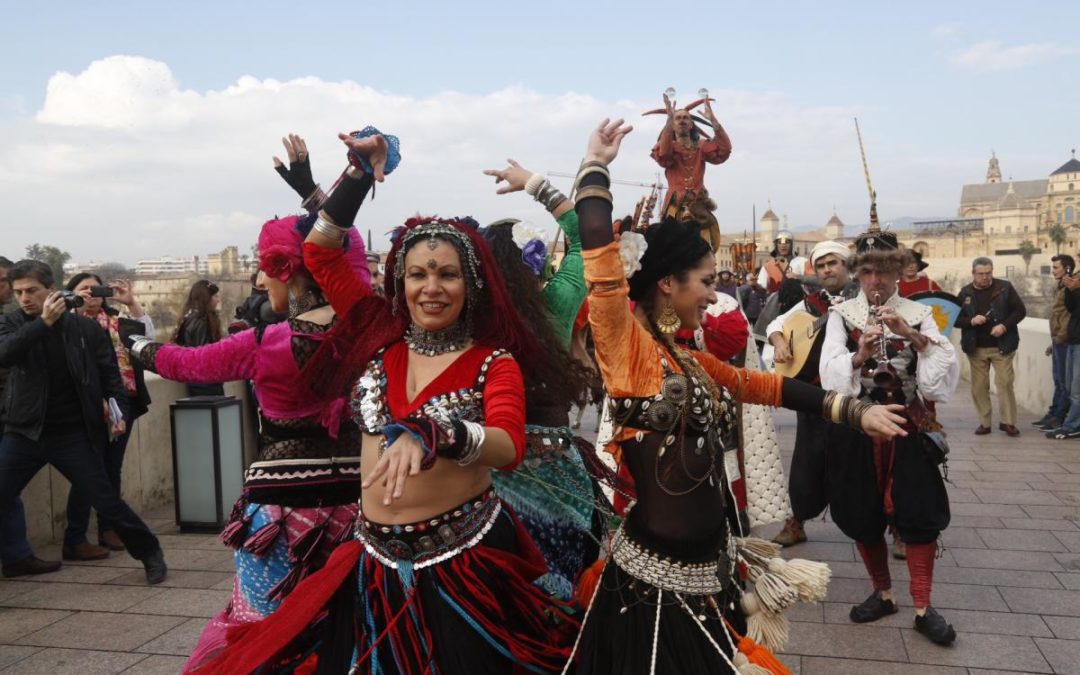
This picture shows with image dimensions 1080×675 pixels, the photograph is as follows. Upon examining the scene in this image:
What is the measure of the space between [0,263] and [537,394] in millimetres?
4701

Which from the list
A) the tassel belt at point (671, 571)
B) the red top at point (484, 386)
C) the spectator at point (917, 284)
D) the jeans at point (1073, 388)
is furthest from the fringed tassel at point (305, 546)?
the jeans at point (1073, 388)

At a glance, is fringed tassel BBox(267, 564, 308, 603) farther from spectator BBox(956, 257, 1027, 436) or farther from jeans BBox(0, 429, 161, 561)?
spectator BBox(956, 257, 1027, 436)

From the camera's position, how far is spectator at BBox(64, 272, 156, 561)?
6270mm

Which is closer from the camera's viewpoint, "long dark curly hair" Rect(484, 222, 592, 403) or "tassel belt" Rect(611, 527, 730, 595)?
"tassel belt" Rect(611, 527, 730, 595)

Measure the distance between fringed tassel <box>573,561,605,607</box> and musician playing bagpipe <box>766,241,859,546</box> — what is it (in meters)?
2.32

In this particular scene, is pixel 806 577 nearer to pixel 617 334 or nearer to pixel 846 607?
pixel 617 334

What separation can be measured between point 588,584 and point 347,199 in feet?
5.06

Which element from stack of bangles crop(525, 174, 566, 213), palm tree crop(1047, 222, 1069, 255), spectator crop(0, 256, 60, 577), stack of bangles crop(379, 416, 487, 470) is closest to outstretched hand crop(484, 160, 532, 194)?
stack of bangles crop(525, 174, 566, 213)

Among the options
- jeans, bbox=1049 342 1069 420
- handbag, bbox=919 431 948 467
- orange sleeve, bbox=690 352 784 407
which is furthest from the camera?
jeans, bbox=1049 342 1069 420

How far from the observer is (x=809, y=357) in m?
5.26

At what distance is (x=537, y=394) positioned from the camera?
3.21 m

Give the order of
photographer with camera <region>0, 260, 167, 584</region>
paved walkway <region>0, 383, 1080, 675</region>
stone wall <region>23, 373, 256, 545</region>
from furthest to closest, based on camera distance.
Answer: stone wall <region>23, 373, 256, 545</region> → photographer with camera <region>0, 260, 167, 584</region> → paved walkway <region>0, 383, 1080, 675</region>

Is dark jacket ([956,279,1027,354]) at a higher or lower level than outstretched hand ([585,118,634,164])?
lower

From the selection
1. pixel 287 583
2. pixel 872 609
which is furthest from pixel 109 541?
→ pixel 872 609
